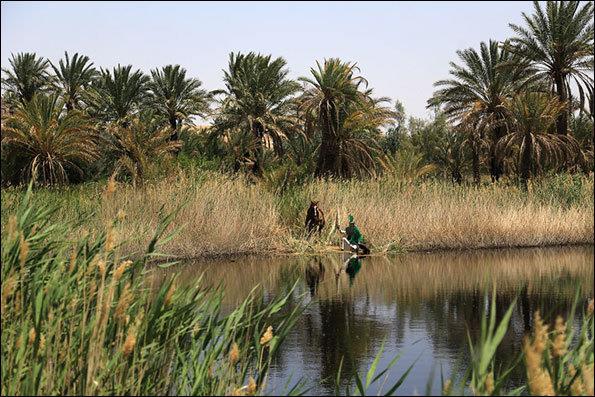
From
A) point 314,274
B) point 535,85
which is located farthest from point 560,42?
point 314,274

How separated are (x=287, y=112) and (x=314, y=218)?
18.2 metres

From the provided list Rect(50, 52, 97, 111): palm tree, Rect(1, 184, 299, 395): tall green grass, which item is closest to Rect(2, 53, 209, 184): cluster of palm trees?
Rect(50, 52, 97, 111): palm tree

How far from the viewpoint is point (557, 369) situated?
4.45 meters

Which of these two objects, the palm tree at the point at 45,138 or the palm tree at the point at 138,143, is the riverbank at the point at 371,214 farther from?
the palm tree at the point at 138,143

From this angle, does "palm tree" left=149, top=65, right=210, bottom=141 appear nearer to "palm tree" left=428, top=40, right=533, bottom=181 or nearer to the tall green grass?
"palm tree" left=428, top=40, right=533, bottom=181

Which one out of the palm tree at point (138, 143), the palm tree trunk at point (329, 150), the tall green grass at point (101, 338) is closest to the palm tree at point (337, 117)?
the palm tree trunk at point (329, 150)

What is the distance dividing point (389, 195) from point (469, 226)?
281 centimetres

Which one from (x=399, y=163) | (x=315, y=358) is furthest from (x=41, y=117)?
(x=315, y=358)

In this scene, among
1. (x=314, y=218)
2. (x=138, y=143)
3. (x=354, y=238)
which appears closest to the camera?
(x=354, y=238)

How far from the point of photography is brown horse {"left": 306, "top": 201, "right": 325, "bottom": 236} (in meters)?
24.1

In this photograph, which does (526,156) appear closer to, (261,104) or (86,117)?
(261,104)

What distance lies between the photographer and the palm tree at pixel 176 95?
148 ft

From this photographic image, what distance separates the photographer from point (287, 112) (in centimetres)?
4172

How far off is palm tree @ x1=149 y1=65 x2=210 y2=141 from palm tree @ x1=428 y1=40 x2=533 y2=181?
13.2 metres
